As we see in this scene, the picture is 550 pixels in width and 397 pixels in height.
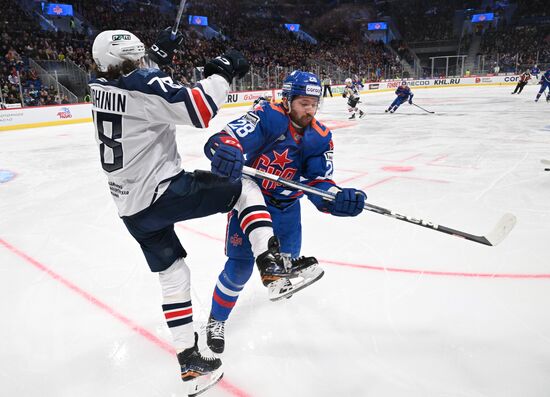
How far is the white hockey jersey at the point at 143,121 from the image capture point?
143 centimetres

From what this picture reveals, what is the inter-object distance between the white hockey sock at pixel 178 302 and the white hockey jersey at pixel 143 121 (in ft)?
0.97

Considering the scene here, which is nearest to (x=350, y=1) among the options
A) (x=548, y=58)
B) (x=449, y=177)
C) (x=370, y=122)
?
(x=548, y=58)

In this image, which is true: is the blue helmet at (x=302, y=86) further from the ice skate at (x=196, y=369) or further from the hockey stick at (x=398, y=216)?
the ice skate at (x=196, y=369)

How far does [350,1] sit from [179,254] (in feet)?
137

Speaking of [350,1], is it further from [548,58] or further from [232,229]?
[232,229]

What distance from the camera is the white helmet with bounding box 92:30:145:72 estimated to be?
59.2 inches

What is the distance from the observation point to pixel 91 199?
15.7 ft

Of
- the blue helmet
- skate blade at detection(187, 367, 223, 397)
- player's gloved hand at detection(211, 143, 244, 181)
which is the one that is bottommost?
skate blade at detection(187, 367, 223, 397)

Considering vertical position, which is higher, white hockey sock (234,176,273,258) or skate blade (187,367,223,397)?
white hockey sock (234,176,273,258)

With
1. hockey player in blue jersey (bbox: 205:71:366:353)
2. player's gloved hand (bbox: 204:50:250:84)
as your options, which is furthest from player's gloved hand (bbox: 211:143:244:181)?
player's gloved hand (bbox: 204:50:250:84)

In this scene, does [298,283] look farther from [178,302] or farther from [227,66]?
[227,66]

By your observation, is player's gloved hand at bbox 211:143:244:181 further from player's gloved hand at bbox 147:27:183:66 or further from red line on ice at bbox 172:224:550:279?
red line on ice at bbox 172:224:550:279

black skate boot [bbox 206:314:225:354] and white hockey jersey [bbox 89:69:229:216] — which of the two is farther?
black skate boot [bbox 206:314:225:354]

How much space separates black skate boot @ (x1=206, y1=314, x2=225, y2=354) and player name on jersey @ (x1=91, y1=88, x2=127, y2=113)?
1.10 m
